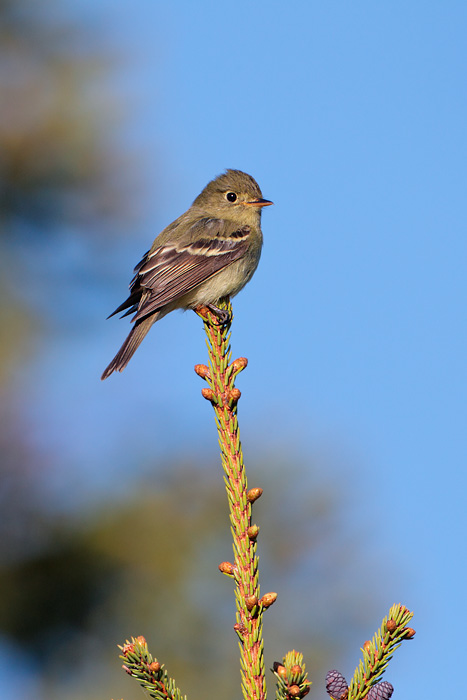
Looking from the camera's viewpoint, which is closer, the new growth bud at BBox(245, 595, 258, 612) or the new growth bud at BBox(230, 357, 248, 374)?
the new growth bud at BBox(245, 595, 258, 612)

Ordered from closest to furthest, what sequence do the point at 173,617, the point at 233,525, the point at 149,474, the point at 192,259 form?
the point at 233,525 < the point at 192,259 < the point at 173,617 < the point at 149,474

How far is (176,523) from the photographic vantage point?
7504 mm

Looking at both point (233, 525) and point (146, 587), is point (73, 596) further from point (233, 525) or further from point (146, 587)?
point (233, 525)

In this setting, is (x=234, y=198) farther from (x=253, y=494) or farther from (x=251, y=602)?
(x=251, y=602)

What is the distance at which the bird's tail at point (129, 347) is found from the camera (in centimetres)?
474

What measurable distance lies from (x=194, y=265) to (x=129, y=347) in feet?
2.75

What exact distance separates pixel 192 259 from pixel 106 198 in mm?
4324

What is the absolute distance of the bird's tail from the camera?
15.6ft

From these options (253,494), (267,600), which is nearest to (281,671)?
(267,600)

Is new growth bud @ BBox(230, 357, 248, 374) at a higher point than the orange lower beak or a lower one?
lower

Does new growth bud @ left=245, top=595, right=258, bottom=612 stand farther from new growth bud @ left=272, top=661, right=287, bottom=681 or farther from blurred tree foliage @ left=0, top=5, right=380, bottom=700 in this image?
blurred tree foliage @ left=0, top=5, right=380, bottom=700

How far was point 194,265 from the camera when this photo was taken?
538 centimetres

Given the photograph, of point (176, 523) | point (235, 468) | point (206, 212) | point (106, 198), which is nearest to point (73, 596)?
point (176, 523)

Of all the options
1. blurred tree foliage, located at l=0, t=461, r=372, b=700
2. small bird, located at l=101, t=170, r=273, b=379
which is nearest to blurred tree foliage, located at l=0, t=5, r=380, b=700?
blurred tree foliage, located at l=0, t=461, r=372, b=700
